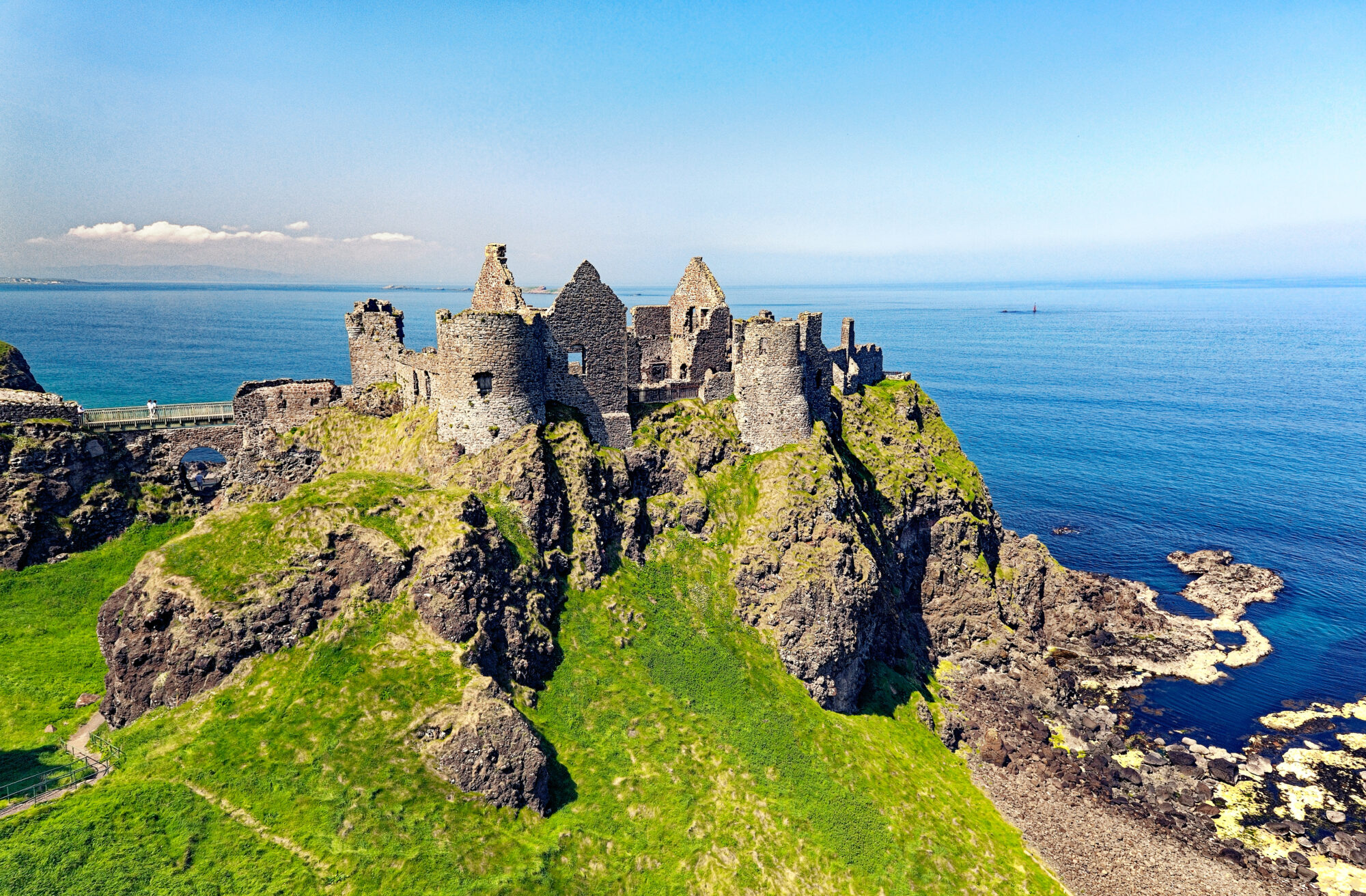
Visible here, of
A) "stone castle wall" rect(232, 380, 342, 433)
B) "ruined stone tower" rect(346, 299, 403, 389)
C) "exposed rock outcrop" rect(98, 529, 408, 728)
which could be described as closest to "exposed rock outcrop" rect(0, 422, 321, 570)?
"stone castle wall" rect(232, 380, 342, 433)

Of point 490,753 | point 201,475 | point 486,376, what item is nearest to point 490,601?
point 490,753

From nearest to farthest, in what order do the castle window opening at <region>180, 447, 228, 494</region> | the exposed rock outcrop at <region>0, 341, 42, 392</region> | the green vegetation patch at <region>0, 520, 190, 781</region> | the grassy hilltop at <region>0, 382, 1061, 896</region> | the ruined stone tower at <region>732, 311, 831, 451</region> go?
the grassy hilltop at <region>0, 382, 1061, 896</region>
the green vegetation patch at <region>0, 520, 190, 781</region>
the castle window opening at <region>180, 447, 228, 494</region>
the ruined stone tower at <region>732, 311, 831, 451</region>
the exposed rock outcrop at <region>0, 341, 42, 392</region>

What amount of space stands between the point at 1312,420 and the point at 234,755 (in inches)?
7766

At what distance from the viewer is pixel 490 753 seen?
3338 centimetres

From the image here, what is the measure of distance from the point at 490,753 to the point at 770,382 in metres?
32.3

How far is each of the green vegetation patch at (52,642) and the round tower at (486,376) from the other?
22.2m

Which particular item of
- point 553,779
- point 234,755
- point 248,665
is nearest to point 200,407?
point 248,665

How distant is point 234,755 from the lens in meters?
31.0

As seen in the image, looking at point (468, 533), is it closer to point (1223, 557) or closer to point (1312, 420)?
point (1223, 557)

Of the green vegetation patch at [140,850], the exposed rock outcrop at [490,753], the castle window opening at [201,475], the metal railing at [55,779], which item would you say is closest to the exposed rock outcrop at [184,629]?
the metal railing at [55,779]

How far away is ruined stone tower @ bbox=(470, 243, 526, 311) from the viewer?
48.4 metres

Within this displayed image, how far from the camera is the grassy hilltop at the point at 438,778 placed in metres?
28.5

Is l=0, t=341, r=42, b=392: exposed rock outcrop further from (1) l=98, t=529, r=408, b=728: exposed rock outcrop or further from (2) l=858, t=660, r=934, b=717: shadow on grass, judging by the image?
(2) l=858, t=660, r=934, b=717: shadow on grass

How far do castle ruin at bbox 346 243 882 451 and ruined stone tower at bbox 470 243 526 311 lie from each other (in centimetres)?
8
